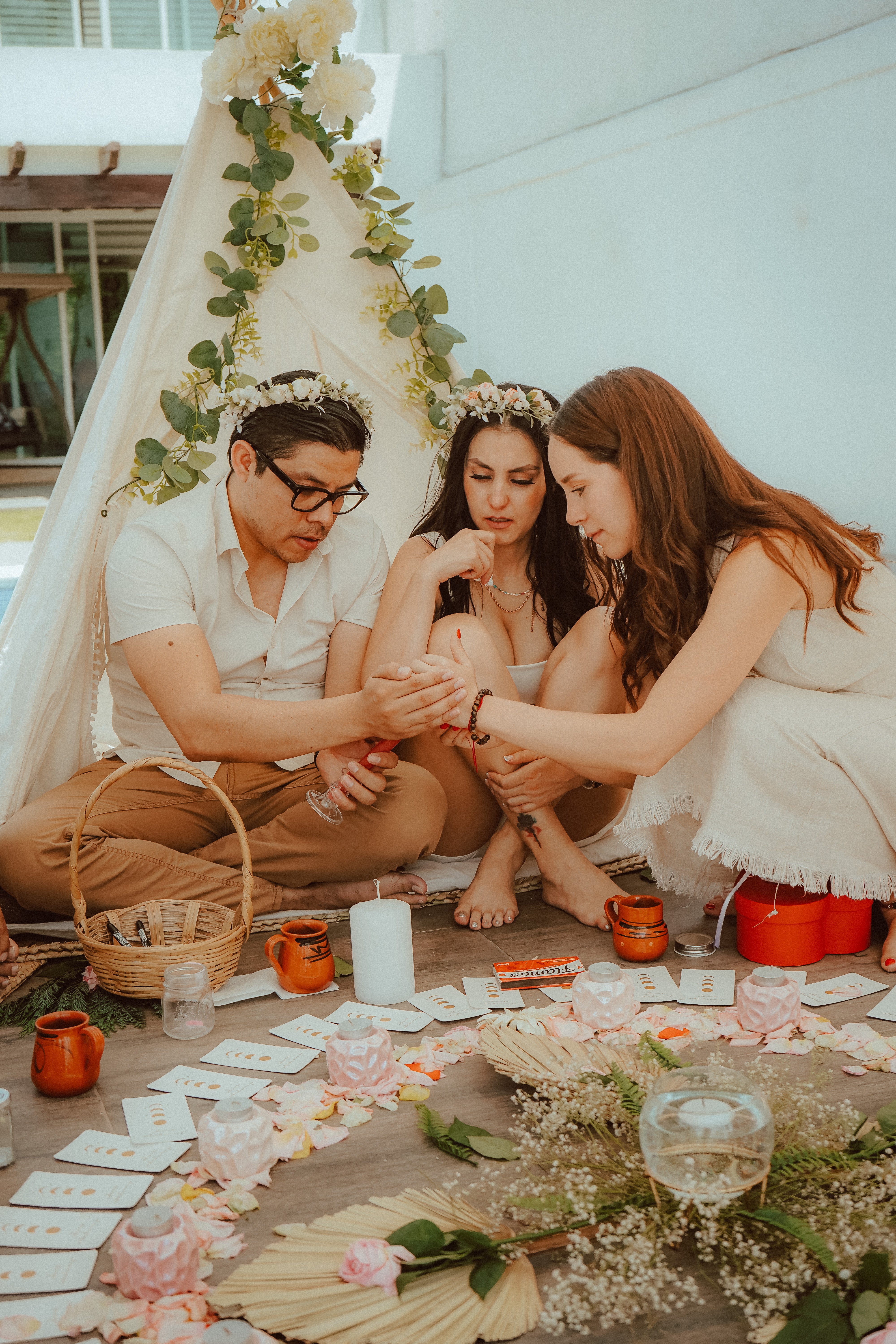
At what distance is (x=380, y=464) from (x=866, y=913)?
194cm

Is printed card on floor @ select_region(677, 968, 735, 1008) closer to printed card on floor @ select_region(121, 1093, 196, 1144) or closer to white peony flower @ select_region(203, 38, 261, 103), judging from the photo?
printed card on floor @ select_region(121, 1093, 196, 1144)

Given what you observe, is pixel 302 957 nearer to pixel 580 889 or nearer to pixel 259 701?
pixel 259 701

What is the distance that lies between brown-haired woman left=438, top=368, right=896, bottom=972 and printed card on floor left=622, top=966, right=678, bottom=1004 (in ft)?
0.82

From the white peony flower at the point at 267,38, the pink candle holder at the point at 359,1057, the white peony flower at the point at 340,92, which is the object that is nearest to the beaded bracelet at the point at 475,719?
the pink candle holder at the point at 359,1057

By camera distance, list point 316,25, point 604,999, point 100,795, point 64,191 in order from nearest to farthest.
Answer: point 604,999 → point 100,795 → point 316,25 → point 64,191

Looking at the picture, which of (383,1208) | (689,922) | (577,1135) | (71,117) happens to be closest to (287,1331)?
(383,1208)

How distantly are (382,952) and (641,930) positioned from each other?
52cm

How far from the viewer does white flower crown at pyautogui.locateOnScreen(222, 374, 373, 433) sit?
255 centimetres

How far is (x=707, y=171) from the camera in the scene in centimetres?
384

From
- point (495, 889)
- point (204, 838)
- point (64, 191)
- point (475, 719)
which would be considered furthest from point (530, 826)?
point (64, 191)

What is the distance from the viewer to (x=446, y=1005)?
2.13 metres

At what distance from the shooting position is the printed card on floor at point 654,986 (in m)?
2.12

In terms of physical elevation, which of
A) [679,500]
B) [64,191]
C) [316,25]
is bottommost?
[679,500]

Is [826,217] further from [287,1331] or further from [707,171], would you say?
[287,1331]
